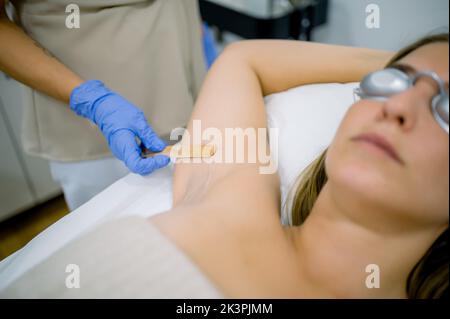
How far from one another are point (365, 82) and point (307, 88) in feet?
1.31

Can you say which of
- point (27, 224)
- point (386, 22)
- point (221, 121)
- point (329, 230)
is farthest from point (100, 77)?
point (27, 224)

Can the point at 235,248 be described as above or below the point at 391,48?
below

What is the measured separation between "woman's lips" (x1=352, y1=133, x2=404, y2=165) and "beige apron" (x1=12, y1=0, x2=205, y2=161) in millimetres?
759

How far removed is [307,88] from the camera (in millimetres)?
1083

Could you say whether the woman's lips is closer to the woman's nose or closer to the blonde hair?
the woman's nose

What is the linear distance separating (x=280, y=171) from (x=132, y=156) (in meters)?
0.41

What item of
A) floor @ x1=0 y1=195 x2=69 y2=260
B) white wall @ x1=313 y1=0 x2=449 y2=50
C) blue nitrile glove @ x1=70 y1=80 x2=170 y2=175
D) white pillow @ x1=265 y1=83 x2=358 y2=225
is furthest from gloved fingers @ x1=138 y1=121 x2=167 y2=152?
floor @ x1=0 y1=195 x2=69 y2=260

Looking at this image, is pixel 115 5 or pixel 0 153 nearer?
pixel 115 5

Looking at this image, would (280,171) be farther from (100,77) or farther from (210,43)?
(210,43)

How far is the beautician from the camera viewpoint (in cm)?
101

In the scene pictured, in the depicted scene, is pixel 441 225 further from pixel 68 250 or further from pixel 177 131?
pixel 177 131

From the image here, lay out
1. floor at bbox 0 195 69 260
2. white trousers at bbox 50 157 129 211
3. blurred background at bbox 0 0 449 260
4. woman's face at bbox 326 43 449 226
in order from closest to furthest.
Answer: woman's face at bbox 326 43 449 226, white trousers at bbox 50 157 129 211, blurred background at bbox 0 0 449 260, floor at bbox 0 195 69 260

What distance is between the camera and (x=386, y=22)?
1.18m
